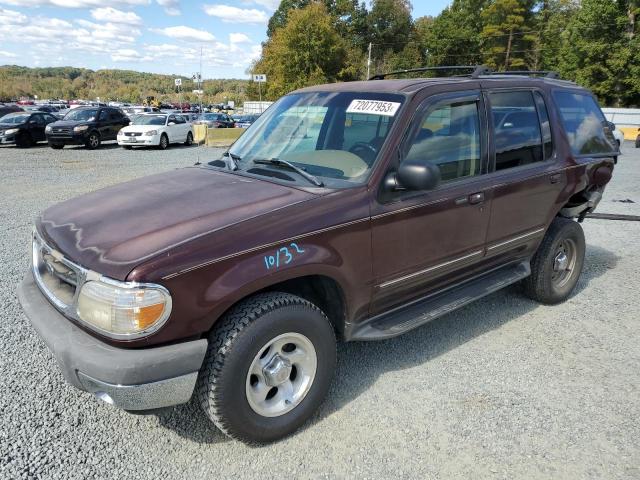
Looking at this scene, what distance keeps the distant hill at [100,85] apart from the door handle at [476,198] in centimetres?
9423

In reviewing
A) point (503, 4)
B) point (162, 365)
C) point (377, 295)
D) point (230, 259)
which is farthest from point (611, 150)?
point (503, 4)

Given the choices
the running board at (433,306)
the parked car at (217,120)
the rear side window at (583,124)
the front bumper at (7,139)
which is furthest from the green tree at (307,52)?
the running board at (433,306)

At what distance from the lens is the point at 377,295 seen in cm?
307

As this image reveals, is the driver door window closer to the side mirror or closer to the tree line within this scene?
the side mirror

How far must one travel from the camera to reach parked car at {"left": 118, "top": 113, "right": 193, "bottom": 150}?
18.7m

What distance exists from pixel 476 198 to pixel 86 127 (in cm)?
1885

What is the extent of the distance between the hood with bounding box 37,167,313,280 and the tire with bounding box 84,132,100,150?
17.7 m

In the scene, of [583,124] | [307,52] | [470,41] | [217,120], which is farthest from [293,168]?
[470,41]

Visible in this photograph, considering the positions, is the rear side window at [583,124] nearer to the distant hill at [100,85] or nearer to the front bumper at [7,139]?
the front bumper at [7,139]

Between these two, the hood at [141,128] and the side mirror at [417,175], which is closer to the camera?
the side mirror at [417,175]

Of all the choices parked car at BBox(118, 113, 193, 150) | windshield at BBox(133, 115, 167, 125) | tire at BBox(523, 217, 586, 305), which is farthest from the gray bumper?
windshield at BBox(133, 115, 167, 125)

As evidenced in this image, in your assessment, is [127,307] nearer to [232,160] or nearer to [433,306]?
[232,160]

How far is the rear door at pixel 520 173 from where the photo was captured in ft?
12.1

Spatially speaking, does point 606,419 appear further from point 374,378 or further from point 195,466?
point 195,466
